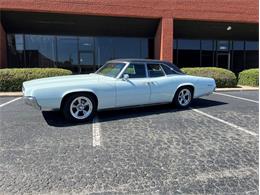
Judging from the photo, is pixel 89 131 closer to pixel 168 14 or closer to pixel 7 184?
pixel 7 184

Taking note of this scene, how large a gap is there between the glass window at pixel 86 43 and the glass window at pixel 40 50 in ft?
6.03

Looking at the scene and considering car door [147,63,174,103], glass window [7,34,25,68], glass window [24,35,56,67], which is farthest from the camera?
glass window [24,35,56,67]

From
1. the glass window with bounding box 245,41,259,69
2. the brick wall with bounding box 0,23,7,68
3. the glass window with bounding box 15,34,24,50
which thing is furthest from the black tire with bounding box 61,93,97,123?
the glass window with bounding box 245,41,259,69

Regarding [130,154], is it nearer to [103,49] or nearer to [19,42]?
[103,49]

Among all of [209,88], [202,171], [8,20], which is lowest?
[202,171]

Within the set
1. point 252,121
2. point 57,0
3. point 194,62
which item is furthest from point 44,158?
point 194,62

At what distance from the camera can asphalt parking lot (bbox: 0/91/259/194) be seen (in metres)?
3.48

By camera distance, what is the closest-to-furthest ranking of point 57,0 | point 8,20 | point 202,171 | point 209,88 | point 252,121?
point 202,171 → point 252,121 → point 209,88 → point 57,0 → point 8,20

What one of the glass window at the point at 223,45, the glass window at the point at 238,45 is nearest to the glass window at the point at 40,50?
the glass window at the point at 223,45

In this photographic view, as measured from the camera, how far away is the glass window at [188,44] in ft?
68.2

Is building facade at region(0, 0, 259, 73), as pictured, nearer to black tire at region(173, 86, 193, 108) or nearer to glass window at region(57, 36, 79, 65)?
glass window at region(57, 36, 79, 65)

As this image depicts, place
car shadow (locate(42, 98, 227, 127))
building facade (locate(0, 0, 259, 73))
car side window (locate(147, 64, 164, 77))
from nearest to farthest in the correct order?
car shadow (locate(42, 98, 227, 127)) → car side window (locate(147, 64, 164, 77)) → building facade (locate(0, 0, 259, 73))

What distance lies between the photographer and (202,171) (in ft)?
12.8

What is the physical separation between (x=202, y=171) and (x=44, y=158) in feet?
7.74
